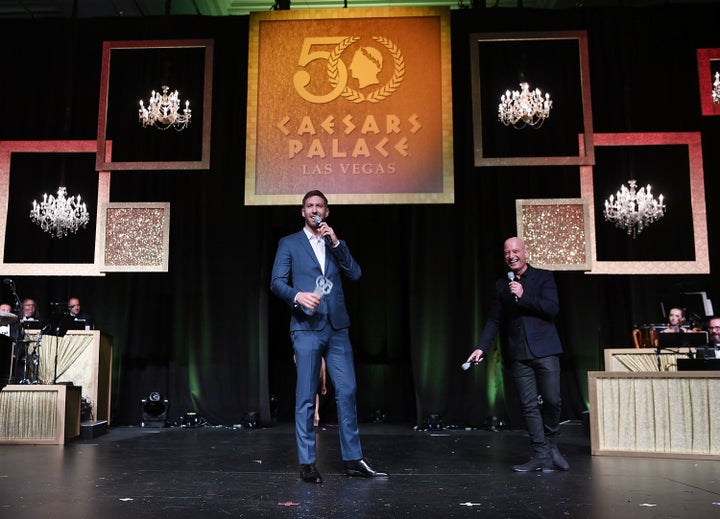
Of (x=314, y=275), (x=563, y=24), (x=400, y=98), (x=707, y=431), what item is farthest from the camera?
(x=563, y=24)

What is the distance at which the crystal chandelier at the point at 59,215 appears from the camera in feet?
26.4

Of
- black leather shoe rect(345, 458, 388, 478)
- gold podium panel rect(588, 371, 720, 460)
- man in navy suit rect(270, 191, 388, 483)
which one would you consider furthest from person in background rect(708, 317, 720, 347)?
man in navy suit rect(270, 191, 388, 483)

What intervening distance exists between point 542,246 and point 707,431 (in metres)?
3.53

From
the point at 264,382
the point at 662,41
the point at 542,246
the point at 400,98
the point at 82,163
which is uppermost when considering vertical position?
the point at 662,41

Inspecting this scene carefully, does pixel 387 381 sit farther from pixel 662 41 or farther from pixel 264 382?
pixel 662 41

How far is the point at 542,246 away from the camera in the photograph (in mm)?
7828

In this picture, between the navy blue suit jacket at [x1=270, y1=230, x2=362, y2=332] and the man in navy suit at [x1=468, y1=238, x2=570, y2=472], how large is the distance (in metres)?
0.91

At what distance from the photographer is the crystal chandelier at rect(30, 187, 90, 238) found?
8.04m

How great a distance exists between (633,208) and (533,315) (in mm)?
4347

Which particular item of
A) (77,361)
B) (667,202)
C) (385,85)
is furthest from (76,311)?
(667,202)

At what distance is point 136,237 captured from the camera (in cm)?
804

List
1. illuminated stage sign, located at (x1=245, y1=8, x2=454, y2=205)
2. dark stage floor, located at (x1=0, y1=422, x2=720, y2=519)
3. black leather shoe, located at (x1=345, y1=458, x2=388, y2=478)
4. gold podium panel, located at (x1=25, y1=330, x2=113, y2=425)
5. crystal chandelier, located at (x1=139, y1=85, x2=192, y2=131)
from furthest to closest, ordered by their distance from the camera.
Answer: crystal chandelier, located at (x1=139, y1=85, x2=192, y2=131) < illuminated stage sign, located at (x1=245, y1=8, x2=454, y2=205) < gold podium panel, located at (x1=25, y1=330, x2=113, y2=425) < black leather shoe, located at (x1=345, y1=458, x2=388, y2=478) < dark stage floor, located at (x1=0, y1=422, x2=720, y2=519)

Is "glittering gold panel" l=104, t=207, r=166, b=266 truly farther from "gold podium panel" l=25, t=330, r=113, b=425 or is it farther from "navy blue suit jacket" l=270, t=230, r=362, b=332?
"navy blue suit jacket" l=270, t=230, r=362, b=332

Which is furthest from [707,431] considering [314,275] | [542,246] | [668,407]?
[542,246]
